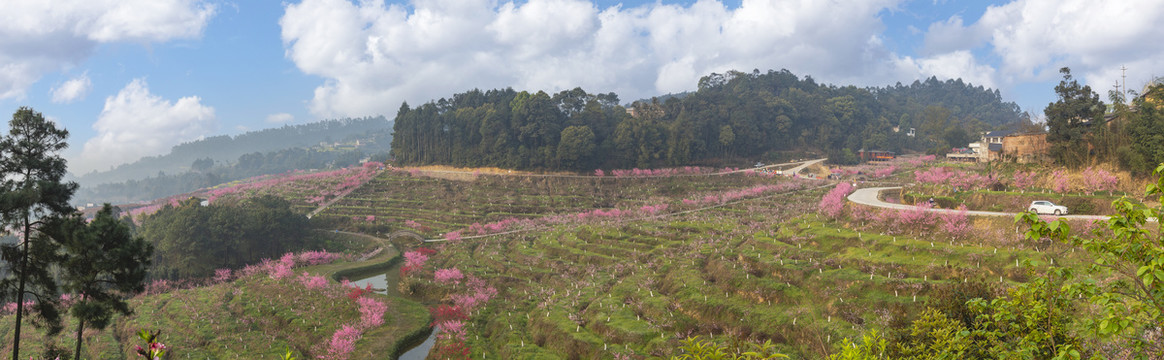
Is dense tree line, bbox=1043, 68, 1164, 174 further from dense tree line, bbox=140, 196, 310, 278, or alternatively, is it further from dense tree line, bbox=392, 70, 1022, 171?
dense tree line, bbox=140, 196, 310, 278

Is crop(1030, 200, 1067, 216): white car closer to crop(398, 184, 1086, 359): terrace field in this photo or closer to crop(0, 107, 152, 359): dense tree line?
crop(398, 184, 1086, 359): terrace field

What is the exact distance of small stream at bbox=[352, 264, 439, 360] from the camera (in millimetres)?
30219

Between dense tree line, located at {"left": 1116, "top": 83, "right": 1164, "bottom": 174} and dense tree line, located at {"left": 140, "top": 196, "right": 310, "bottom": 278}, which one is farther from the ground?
dense tree line, located at {"left": 1116, "top": 83, "right": 1164, "bottom": 174}

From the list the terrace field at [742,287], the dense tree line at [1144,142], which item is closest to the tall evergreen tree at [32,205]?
the terrace field at [742,287]

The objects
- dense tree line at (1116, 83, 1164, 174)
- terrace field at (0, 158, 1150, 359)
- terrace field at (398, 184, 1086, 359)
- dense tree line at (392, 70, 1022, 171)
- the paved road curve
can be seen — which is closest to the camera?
terrace field at (398, 184, 1086, 359)

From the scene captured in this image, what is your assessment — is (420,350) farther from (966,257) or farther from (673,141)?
(673,141)

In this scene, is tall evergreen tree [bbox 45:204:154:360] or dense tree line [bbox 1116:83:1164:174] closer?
tall evergreen tree [bbox 45:204:154:360]

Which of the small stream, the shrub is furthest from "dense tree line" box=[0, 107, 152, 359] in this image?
the shrub

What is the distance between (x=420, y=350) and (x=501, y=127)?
59.7 m

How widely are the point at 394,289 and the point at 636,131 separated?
169 ft

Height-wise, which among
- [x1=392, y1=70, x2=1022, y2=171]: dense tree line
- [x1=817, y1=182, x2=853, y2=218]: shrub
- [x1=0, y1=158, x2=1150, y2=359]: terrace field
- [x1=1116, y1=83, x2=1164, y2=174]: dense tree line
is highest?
[x1=392, y1=70, x2=1022, y2=171]: dense tree line

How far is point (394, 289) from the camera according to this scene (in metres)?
43.3

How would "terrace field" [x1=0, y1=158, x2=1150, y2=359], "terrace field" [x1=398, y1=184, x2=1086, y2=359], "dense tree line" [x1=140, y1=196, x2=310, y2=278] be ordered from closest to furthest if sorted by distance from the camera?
"terrace field" [x1=398, y1=184, x2=1086, y2=359] < "terrace field" [x1=0, y1=158, x2=1150, y2=359] < "dense tree line" [x1=140, y1=196, x2=310, y2=278]

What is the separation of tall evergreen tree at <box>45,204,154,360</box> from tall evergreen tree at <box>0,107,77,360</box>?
520mm
